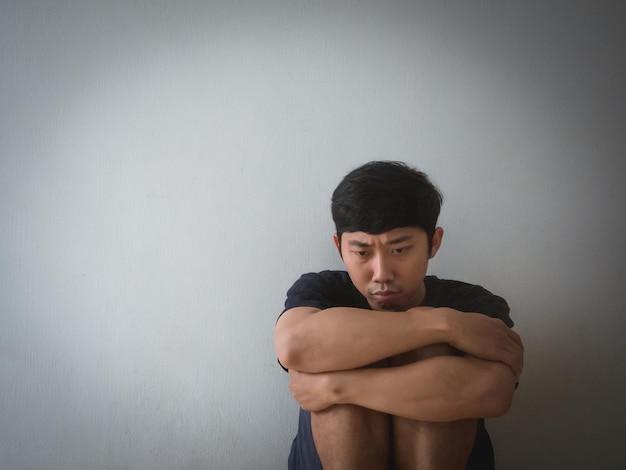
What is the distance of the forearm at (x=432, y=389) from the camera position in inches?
38.5

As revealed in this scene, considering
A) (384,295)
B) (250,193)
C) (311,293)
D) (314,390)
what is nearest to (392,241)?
(384,295)

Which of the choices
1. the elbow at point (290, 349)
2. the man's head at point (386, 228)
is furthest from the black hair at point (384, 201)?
the elbow at point (290, 349)

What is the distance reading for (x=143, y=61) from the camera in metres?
1.40

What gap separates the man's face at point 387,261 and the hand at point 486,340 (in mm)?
151

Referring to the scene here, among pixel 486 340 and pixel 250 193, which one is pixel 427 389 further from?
pixel 250 193

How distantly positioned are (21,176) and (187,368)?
76 cm

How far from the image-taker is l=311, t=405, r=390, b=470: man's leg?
997 millimetres

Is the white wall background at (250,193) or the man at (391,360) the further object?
the white wall background at (250,193)

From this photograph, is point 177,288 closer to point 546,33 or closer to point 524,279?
point 524,279

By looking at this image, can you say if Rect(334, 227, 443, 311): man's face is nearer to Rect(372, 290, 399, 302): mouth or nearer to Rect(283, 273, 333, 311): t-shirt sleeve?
Rect(372, 290, 399, 302): mouth

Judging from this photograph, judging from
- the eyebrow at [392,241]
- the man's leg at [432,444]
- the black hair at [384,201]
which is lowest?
the man's leg at [432,444]

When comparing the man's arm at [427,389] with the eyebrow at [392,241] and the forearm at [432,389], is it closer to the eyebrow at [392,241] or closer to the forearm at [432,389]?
the forearm at [432,389]

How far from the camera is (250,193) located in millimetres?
1439

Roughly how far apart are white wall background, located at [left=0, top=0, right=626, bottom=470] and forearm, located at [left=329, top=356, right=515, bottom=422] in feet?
1.65
